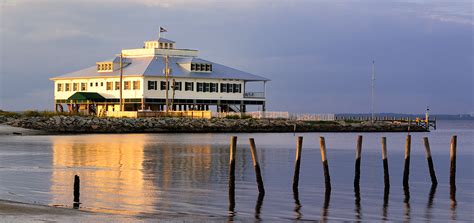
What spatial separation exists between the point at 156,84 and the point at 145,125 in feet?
27.1

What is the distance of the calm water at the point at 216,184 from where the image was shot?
2908cm

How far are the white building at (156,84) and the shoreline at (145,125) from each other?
6153 millimetres

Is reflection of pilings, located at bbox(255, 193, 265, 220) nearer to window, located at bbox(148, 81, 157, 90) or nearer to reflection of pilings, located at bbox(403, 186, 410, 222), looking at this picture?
reflection of pilings, located at bbox(403, 186, 410, 222)

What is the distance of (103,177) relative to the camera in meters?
40.1

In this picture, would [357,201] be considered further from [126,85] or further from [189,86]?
[189,86]

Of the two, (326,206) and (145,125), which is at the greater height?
(145,125)

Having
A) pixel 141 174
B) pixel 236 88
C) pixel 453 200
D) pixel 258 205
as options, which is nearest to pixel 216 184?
pixel 141 174

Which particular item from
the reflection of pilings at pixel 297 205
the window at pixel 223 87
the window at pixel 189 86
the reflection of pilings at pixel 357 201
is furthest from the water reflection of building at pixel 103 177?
the window at pixel 223 87

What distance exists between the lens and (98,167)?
4616 cm

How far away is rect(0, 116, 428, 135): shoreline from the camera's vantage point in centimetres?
9212

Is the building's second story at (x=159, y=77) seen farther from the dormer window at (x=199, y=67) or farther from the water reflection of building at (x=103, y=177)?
the water reflection of building at (x=103, y=177)

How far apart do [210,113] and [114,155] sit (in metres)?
46.4

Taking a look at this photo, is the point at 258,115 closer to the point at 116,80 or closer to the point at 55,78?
the point at 116,80

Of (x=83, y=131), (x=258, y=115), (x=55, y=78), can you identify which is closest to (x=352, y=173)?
(x=83, y=131)
